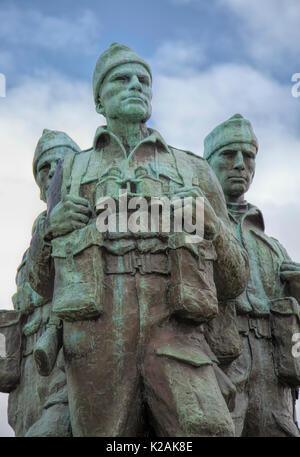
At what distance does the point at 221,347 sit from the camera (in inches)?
363

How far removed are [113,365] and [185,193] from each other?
5.45 feet

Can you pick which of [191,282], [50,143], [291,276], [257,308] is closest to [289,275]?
[291,276]

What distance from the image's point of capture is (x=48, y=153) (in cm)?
1144

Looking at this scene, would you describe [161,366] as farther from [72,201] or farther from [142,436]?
[72,201]

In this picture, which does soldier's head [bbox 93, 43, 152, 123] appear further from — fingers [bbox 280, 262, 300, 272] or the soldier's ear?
fingers [bbox 280, 262, 300, 272]

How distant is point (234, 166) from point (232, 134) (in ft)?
1.20

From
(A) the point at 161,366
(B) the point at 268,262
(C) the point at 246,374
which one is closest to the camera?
(A) the point at 161,366

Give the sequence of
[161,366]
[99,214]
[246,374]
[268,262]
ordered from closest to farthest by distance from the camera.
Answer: [161,366], [99,214], [246,374], [268,262]

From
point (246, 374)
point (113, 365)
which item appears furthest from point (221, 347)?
point (113, 365)

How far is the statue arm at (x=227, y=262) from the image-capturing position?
8.79 metres

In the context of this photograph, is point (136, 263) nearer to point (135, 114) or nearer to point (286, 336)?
point (135, 114)

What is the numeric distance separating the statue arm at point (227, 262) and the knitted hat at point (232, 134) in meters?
1.88

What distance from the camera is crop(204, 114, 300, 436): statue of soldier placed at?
9.86 meters
